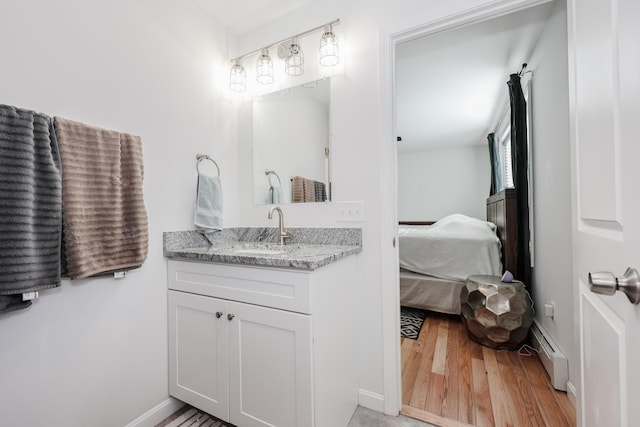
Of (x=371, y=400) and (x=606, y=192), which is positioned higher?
(x=606, y=192)

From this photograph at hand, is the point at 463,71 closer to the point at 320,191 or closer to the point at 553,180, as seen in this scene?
the point at 553,180

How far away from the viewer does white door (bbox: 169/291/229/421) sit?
126 cm

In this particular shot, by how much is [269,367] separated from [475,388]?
1296mm

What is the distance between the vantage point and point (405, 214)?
5.88 metres

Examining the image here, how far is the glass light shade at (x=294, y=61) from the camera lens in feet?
5.42

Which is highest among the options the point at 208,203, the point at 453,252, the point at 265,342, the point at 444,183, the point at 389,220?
the point at 444,183

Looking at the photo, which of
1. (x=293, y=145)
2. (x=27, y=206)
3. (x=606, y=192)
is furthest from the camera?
(x=293, y=145)

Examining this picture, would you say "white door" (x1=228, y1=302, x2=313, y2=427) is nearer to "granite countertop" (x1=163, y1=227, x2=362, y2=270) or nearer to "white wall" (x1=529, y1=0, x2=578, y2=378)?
"granite countertop" (x1=163, y1=227, x2=362, y2=270)

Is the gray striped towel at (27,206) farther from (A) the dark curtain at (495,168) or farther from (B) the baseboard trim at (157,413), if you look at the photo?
(A) the dark curtain at (495,168)

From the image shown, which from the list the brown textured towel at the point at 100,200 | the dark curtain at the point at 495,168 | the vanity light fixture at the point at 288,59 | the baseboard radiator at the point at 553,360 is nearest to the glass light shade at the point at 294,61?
the vanity light fixture at the point at 288,59

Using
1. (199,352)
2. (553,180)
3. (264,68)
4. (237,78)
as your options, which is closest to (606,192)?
(553,180)

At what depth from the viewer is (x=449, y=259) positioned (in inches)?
103

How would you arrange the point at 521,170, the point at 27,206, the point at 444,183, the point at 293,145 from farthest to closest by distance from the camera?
1. the point at 444,183
2. the point at 521,170
3. the point at 293,145
4. the point at 27,206

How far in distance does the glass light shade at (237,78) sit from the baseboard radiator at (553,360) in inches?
102
